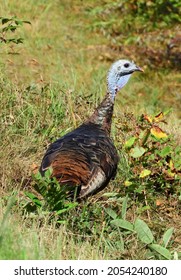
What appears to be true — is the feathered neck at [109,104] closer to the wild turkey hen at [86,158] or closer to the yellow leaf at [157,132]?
the wild turkey hen at [86,158]

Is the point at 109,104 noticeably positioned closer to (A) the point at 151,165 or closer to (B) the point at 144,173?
(A) the point at 151,165

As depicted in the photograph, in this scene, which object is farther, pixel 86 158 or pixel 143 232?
pixel 86 158

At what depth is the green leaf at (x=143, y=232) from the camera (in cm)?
584

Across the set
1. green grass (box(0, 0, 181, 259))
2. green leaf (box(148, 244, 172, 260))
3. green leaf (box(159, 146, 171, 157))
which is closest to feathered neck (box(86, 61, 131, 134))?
green grass (box(0, 0, 181, 259))

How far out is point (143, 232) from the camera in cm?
588

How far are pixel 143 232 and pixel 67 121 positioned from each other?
2.40 meters

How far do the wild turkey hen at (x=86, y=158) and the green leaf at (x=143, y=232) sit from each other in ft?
1.93

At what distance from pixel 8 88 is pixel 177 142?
1.62 metres

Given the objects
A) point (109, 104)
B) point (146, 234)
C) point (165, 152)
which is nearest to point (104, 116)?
point (109, 104)

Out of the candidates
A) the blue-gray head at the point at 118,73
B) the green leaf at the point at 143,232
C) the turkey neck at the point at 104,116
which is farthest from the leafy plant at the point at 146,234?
the blue-gray head at the point at 118,73

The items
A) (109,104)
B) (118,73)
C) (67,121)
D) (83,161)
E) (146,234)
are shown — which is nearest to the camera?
(146,234)

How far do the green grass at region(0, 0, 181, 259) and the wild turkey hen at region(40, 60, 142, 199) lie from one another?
16 centimetres

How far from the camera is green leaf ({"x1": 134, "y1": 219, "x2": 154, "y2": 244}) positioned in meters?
5.84

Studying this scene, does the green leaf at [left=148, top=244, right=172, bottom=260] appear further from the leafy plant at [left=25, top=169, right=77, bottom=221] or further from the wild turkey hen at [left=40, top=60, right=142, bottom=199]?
the wild turkey hen at [left=40, top=60, right=142, bottom=199]
